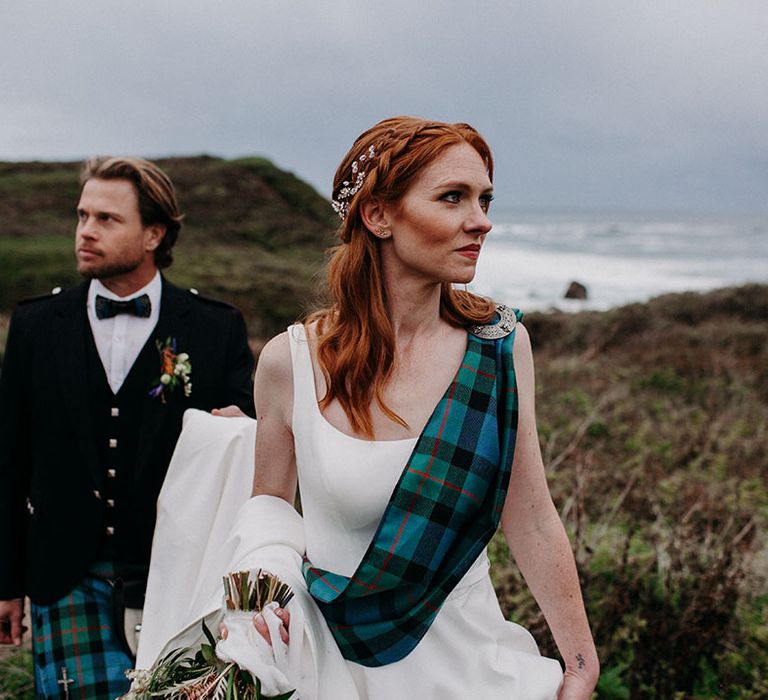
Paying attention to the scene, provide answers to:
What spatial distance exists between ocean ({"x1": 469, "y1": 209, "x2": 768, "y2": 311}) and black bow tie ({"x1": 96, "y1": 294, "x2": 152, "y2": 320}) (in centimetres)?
2216

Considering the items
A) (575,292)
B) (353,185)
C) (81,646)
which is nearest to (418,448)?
(353,185)

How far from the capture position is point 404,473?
2.18 metres

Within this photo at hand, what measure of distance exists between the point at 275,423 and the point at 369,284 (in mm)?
515

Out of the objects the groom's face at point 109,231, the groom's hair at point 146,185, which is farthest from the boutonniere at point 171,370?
the groom's hair at point 146,185

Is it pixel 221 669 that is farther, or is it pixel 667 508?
pixel 667 508

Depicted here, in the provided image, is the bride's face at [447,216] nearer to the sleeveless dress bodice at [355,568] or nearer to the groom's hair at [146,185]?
the sleeveless dress bodice at [355,568]

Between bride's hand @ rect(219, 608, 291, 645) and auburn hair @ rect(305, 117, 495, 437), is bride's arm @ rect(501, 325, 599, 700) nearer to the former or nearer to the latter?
auburn hair @ rect(305, 117, 495, 437)

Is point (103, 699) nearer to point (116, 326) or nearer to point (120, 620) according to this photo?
point (120, 620)

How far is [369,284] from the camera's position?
245cm

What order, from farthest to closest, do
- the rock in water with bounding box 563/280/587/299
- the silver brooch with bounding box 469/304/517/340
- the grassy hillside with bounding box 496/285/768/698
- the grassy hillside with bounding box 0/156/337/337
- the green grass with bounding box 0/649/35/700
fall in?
the rock in water with bounding box 563/280/587/299
the grassy hillside with bounding box 0/156/337/337
the green grass with bounding box 0/649/35/700
the grassy hillside with bounding box 496/285/768/698
the silver brooch with bounding box 469/304/517/340

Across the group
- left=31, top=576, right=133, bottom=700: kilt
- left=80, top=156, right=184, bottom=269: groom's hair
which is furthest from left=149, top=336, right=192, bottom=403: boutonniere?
left=31, top=576, right=133, bottom=700: kilt

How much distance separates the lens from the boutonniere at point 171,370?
11.4 ft

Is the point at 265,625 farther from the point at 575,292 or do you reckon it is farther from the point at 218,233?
the point at 218,233

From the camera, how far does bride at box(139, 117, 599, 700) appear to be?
218cm
